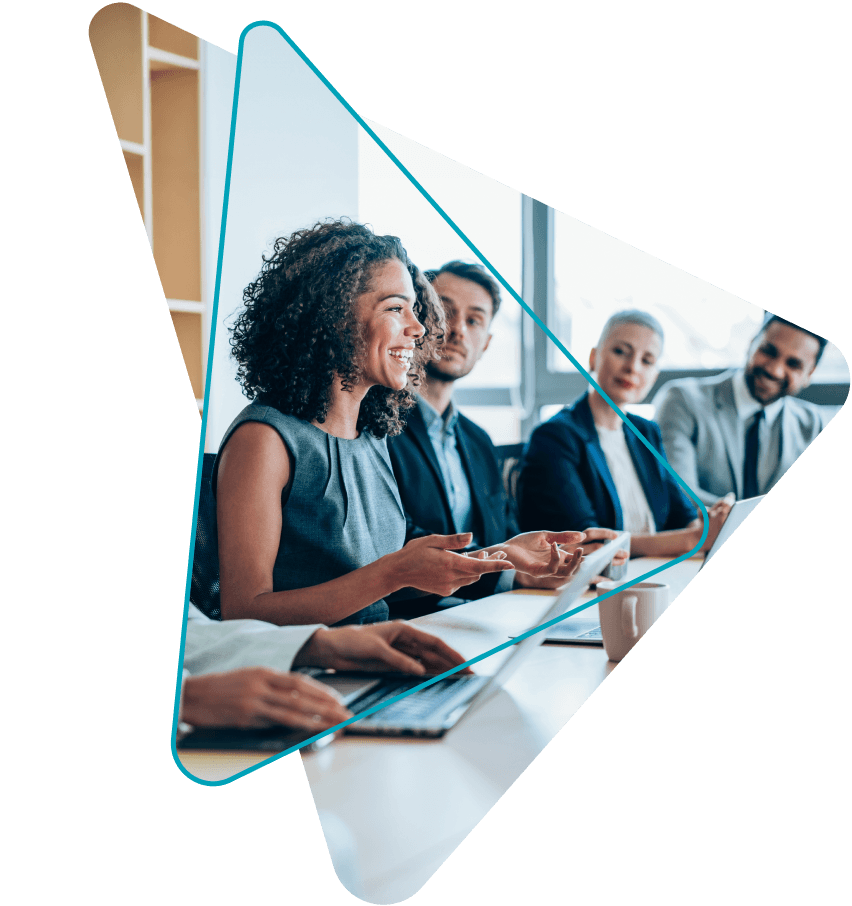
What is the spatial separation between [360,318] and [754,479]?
1113 millimetres

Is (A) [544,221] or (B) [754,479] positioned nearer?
(A) [544,221]

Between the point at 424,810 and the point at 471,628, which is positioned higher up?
the point at 471,628

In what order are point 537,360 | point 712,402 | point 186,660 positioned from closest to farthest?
point 186,660 → point 537,360 → point 712,402

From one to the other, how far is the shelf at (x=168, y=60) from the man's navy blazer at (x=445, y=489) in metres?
1.00

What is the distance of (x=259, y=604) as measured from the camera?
1557 millimetres

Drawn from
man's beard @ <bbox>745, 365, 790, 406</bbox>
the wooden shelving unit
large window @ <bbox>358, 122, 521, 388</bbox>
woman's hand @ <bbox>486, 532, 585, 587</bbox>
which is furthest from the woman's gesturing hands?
the wooden shelving unit

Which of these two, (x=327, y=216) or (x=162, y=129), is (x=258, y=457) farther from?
(x=162, y=129)

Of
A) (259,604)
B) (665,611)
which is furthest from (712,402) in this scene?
(259,604)

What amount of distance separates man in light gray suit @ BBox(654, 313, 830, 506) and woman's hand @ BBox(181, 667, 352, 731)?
1166 millimetres

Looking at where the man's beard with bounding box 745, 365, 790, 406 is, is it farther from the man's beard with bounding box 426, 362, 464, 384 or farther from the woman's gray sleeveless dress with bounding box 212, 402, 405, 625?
the woman's gray sleeveless dress with bounding box 212, 402, 405, 625

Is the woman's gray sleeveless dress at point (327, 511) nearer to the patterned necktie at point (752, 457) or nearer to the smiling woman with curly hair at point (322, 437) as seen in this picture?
the smiling woman with curly hair at point (322, 437)

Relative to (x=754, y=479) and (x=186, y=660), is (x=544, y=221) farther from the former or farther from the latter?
(x=186, y=660)

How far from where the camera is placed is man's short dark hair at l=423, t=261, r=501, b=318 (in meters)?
1.64

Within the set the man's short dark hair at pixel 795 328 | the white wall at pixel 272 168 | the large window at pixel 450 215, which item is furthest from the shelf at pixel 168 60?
the man's short dark hair at pixel 795 328
